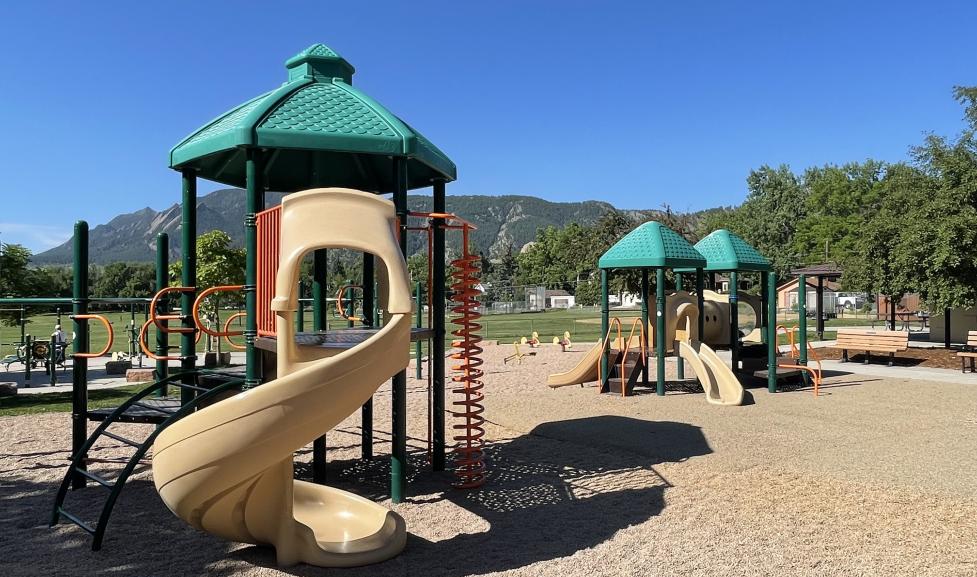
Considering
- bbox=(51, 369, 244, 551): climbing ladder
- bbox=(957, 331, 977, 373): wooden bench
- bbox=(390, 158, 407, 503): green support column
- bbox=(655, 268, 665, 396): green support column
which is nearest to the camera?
bbox=(51, 369, 244, 551): climbing ladder

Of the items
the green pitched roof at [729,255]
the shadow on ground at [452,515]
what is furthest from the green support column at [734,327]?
the shadow on ground at [452,515]

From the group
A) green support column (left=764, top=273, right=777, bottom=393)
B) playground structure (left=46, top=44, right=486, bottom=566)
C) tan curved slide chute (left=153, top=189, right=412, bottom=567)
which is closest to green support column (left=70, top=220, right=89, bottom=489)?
playground structure (left=46, top=44, right=486, bottom=566)

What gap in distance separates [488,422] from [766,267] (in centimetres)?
816

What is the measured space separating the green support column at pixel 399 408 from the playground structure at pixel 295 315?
14mm

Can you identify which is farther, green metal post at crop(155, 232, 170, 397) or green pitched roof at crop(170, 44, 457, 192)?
green metal post at crop(155, 232, 170, 397)

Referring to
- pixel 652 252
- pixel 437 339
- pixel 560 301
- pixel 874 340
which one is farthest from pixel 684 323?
pixel 560 301

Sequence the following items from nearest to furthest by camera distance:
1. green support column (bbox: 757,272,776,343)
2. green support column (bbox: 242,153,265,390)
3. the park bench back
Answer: green support column (bbox: 242,153,265,390) < green support column (bbox: 757,272,776,343) < the park bench back

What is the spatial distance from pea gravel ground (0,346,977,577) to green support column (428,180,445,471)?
12.3 inches

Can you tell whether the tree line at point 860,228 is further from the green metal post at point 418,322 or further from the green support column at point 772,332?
the green metal post at point 418,322

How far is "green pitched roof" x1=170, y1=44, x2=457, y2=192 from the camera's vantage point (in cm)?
577

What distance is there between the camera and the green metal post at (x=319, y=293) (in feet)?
25.4

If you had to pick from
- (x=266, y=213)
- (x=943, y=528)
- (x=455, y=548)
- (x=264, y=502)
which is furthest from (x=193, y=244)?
(x=943, y=528)

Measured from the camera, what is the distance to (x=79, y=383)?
259 inches

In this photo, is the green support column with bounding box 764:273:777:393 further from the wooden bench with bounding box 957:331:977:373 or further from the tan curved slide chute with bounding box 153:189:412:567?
the tan curved slide chute with bounding box 153:189:412:567
